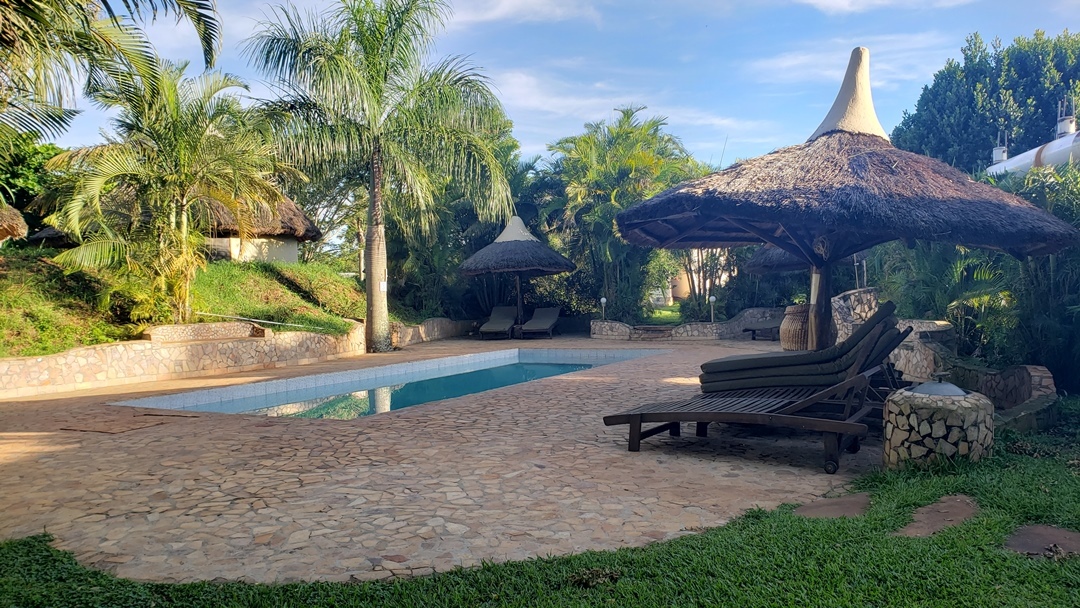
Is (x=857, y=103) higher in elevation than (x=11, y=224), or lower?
higher

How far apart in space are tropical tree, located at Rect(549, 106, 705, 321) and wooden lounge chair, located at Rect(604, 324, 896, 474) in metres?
12.4

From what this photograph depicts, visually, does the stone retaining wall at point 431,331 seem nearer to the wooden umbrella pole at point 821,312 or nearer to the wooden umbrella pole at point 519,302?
the wooden umbrella pole at point 519,302

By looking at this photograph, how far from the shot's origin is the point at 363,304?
17.5m

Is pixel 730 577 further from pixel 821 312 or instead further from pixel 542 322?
pixel 542 322

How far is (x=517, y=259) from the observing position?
17969 millimetres

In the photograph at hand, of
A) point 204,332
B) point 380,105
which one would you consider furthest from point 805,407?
point 380,105

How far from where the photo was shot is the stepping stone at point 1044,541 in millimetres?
2607

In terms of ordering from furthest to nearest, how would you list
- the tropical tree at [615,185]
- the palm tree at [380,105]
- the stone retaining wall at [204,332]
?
the tropical tree at [615,185]
the palm tree at [380,105]
the stone retaining wall at [204,332]

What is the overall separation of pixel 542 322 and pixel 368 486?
1516 centimetres

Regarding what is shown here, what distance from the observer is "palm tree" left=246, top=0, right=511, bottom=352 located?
484 inches

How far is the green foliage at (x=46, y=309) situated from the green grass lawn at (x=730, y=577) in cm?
824

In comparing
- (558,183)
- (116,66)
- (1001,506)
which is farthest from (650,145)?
(1001,506)

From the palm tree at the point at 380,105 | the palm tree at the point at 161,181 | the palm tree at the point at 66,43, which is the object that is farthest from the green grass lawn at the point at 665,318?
the palm tree at the point at 66,43

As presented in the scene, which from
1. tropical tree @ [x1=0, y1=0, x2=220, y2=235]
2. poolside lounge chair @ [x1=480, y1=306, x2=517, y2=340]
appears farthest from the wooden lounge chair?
poolside lounge chair @ [x1=480, y1=306, x2=517, y2=340]
